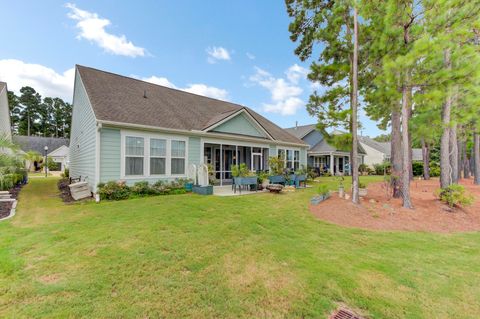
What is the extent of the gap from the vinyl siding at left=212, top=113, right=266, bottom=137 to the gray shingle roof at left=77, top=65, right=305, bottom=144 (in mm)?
558

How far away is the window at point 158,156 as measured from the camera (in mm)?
10383

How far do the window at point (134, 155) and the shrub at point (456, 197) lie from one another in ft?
40.1

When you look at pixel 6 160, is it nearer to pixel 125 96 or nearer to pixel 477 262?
pixel 125 96

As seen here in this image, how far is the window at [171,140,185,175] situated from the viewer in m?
11.1

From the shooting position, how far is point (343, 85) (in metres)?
9.19

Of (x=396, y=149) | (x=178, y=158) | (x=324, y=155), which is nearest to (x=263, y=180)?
(x=178, y=158)

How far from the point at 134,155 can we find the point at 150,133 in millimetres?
1257

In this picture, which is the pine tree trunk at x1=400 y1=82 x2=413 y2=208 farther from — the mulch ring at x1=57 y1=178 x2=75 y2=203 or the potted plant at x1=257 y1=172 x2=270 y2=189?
the mulch ring at x1=57 y1=178 x2=75 y2=203

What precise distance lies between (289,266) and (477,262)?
3530 mm

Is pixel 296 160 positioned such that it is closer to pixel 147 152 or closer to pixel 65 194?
pixel 147 152

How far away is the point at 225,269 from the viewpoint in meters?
3.62

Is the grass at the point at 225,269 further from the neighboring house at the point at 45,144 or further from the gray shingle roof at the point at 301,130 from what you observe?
the neighboring house at the point at 45,144

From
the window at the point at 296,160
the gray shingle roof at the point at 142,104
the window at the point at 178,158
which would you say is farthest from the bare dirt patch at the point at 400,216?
the window at the point at 296,160

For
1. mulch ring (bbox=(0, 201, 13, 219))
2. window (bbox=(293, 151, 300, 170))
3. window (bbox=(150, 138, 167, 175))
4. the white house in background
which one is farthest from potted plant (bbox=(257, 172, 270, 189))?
the white house in background
